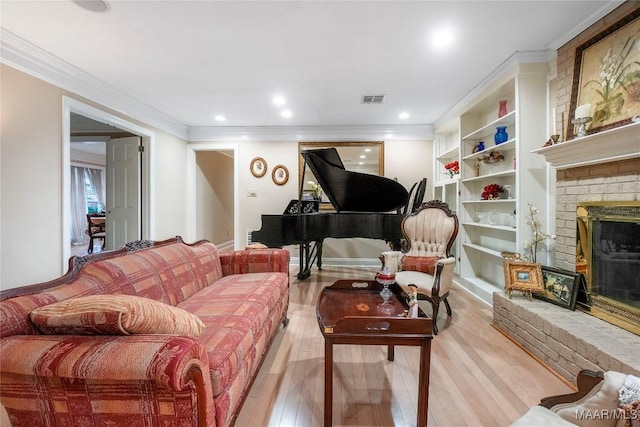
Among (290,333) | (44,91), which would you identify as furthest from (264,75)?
(290,333)

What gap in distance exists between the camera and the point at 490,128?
340 cm

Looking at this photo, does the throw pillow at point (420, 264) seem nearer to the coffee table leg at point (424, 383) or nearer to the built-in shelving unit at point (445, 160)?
the coffee table leg at point (424, 383)

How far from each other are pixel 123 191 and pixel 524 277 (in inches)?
201

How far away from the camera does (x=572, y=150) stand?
2.15 meters

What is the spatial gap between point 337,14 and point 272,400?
2.56m

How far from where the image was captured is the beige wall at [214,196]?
18.1 ft

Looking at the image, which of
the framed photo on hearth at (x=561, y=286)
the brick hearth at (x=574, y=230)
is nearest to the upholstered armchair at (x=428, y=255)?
the brick hearth at (x=574, y=230)

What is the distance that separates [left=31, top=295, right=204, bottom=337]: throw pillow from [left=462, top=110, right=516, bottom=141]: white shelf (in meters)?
3.40

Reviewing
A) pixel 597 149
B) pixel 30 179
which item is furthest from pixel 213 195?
pixel 597 149

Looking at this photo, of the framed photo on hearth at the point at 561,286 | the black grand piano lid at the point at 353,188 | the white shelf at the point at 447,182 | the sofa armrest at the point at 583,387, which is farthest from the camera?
the white shelf at the point at 447,182

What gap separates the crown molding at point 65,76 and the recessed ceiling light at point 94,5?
89 cm

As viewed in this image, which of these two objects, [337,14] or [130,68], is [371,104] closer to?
[337,14]

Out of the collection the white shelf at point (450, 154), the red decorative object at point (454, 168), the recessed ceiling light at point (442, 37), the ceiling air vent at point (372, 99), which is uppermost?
the ceiling air vent at point (372, 99)

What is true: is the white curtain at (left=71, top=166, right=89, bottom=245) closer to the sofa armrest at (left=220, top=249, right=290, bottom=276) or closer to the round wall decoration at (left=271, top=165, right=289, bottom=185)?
the round wall decoration at (left=271, top=165, right=289, bottom=185)
